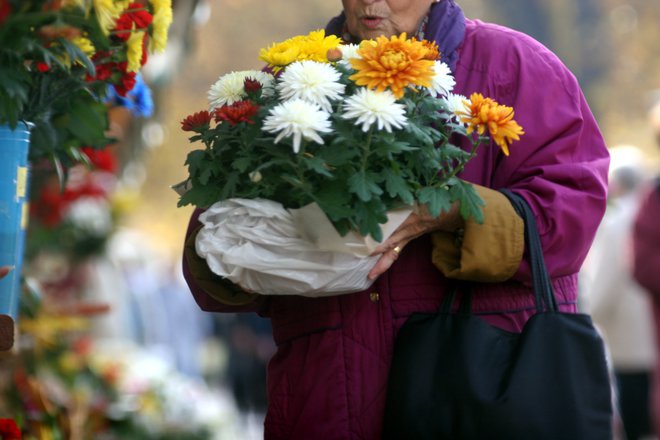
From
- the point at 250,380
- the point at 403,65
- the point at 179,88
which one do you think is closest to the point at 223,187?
the point at 403,65

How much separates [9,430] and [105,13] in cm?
97

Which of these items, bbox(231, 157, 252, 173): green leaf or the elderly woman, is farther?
the elderly woman

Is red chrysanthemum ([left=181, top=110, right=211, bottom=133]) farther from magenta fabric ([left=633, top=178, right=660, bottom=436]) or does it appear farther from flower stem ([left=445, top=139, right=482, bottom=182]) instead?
magenta fabric ([left=633, top=178, right=660, bottom=436])

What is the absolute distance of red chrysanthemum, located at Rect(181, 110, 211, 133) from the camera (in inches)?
112

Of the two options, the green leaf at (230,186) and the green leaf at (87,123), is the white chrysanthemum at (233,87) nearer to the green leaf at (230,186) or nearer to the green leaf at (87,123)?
the green leaf at (230,186)

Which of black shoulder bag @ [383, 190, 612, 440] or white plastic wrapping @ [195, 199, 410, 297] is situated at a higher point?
white plastic wrapping @ [195, 199, 410, 297]

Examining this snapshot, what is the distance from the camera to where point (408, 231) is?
2.81 meters

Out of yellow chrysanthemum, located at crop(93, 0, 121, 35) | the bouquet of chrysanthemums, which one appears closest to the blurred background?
yellow chrysanthemum, located at crop(93, 0, 121, 35)

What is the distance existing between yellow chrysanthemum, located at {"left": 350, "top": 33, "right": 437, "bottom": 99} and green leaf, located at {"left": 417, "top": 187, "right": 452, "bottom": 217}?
19cm

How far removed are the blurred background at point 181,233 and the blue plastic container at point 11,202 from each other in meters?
1.26

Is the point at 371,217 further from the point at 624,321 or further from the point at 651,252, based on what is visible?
the point at 624,321

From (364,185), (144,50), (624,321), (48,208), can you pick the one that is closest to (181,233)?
(48,208)

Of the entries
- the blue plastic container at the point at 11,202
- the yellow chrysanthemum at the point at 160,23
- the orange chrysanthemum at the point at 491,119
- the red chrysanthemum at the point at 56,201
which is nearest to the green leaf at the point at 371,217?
the orange chrysanthemum at the point at 491,119

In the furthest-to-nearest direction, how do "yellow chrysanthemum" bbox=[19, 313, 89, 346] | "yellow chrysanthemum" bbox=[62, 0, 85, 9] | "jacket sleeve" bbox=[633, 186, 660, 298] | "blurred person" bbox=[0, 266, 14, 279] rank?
"jacket sleeve" bbox=[633, 186, 660, 298], "yellow chrysanthemum" bbox=[19, 313, 89, 346], "yellow chrysanthemum" bbox=[62, 0, 85, 9], "blurred person" bbox=[0, 266, 14, 279]
